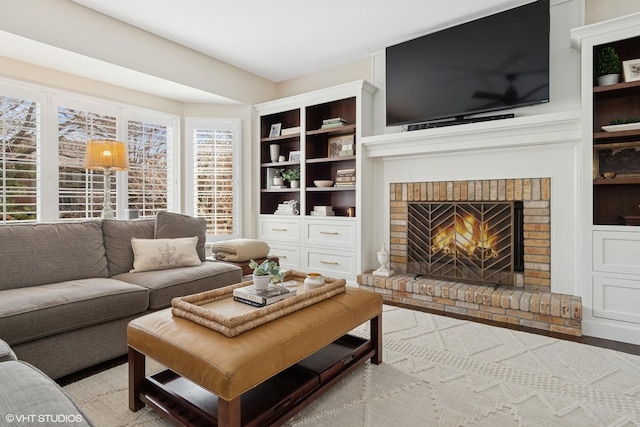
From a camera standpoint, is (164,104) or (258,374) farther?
(164,104)

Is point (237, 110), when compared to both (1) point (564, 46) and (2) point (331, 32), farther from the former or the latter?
(1) point (564, 46)

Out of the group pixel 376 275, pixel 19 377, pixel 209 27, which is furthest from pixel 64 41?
pixel 376 275

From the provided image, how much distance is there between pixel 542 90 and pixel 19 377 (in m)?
3.61

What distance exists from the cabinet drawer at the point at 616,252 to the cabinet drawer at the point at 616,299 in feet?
0.29

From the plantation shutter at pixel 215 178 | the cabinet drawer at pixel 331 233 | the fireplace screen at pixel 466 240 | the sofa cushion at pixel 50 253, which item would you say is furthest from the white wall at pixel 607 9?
the sofa cushion at pixel 50 253

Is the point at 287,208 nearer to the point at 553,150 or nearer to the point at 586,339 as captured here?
the point at 553,150

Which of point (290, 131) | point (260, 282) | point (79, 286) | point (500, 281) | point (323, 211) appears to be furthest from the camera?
point (290, 131)

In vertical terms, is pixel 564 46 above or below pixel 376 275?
above

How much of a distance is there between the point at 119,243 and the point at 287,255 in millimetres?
2108

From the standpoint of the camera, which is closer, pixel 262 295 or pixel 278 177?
pixel 262 295

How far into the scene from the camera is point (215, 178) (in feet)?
15.3

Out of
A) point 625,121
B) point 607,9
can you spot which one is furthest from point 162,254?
point 607,9

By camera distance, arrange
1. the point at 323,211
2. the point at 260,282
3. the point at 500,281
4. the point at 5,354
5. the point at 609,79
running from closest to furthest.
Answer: the point at 5,354, the point at 260,282, the point at 609,79, the point at 500,281, the point at 323,211

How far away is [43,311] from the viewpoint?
1854 millimetres
